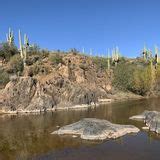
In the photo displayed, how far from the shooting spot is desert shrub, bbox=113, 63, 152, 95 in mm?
78875

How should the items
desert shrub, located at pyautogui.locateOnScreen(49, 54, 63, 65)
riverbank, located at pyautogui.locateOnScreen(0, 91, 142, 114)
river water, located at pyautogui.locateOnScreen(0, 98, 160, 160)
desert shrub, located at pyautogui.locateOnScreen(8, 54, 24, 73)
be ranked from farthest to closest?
desert shrub, located at pyautogui.locateOnScreen(49, 54, 63, 65) < desert shrub, located at pyautogui.locateOnScreen(8, 54, 24, 73) < riverbank, located at pyautogui.locateOnScreen(0, 91, 142, 114) < river water, located at pyautogui.locateOnScreen(0, 98, 160, 160)

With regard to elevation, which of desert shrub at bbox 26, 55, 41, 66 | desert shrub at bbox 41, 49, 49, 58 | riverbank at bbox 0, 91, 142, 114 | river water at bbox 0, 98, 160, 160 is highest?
desert shrub at bbox 41, 49, 49, 58

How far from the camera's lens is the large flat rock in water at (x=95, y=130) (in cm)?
3034

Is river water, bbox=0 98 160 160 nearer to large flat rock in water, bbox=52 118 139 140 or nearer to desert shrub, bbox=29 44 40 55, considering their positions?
large flat rock in water, bbox=52 118 139 140

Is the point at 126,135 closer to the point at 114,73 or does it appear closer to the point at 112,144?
the point at 112,144

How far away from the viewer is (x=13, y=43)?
8112cm

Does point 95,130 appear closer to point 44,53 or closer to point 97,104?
point 97,104

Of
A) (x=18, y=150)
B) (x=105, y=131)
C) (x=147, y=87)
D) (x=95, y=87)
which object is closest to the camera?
(x=18, y=150)

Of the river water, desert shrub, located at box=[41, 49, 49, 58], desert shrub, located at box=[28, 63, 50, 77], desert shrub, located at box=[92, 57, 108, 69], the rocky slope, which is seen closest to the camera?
the river water

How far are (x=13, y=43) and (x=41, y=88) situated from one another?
26.3m

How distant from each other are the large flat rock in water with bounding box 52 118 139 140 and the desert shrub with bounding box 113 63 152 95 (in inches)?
1806

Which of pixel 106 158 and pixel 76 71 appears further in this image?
pixel 76 71

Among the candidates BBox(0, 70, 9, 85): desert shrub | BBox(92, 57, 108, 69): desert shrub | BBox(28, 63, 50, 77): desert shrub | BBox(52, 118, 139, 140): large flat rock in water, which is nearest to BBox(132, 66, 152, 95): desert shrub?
BBox(92, 57, 108, 69): desert shrub

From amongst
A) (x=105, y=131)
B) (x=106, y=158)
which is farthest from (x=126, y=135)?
(x=106, y=158)
